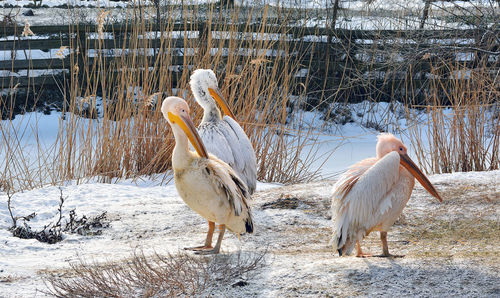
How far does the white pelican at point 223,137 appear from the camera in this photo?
4570 mm

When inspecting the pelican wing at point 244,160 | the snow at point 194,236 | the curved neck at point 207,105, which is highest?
the curved neck at point 207,105

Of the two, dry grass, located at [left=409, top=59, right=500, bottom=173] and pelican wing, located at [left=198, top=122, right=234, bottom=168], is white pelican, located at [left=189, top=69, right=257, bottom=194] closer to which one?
pelican wing, located at [left=198, top=122, right=234, bottom=168]

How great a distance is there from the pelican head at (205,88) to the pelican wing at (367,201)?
2.13 meters

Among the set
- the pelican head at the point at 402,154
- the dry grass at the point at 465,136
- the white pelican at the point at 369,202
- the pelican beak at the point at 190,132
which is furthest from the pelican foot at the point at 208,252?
the dry grass at the point at 465,136

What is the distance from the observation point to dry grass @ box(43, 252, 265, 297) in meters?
2.82

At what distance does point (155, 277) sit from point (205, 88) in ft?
8.26

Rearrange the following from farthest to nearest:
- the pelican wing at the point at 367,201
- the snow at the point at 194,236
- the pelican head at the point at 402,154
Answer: the pelican head at the point at 402,154, the pelican wing at the point at 367,201, the snow at the point at 194,236

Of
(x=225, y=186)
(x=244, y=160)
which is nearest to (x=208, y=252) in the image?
(x=225, y=186)

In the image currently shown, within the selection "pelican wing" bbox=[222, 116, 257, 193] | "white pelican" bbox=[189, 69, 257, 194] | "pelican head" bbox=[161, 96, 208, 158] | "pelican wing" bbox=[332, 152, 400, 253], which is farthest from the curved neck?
"pelican wing" bbox=[332, 152, 400, 253]

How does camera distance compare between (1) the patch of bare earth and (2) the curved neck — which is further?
(2) the curved neck

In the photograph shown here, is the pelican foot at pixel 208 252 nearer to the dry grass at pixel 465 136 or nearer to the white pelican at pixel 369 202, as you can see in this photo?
the white pelican at pixel 369 202

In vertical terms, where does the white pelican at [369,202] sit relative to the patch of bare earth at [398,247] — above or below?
above

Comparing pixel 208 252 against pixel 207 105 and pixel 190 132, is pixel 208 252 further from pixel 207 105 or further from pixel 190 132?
pixel 207 105

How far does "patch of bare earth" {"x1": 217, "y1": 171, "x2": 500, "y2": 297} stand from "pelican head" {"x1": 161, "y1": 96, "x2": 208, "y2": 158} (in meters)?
0.71
